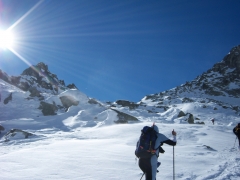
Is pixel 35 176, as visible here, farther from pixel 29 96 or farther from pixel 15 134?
pixel 29 96

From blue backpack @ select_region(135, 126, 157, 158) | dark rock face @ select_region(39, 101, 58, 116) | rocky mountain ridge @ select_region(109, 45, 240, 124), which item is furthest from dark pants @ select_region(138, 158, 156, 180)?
rocky mountain ridge @ select_region(109, 45, 240, 124)

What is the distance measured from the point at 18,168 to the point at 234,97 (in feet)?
410

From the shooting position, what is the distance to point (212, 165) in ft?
26.1

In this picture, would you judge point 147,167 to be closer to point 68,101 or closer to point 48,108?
point 48,108

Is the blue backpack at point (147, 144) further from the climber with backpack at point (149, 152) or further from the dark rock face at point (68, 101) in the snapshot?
the dark rock face at point (68, 101)

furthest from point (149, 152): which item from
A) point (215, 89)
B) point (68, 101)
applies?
point (215, 89)

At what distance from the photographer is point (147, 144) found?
4.99 metres

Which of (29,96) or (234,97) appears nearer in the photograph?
(29,96)

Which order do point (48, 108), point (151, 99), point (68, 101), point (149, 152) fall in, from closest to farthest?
point (149, 152)
point (48, 108)
point (68, 101)
point (151, 99)

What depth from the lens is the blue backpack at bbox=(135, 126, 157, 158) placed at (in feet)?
16.2

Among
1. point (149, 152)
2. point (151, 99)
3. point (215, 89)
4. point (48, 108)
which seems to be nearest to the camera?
point (149, 152)

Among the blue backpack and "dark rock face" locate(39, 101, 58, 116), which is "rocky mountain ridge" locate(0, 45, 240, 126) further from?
the blue backpack

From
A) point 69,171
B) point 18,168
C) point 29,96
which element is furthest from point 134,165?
point 29,96

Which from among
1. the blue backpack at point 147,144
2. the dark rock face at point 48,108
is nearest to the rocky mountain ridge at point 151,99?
the dark rock face at point 48,108
